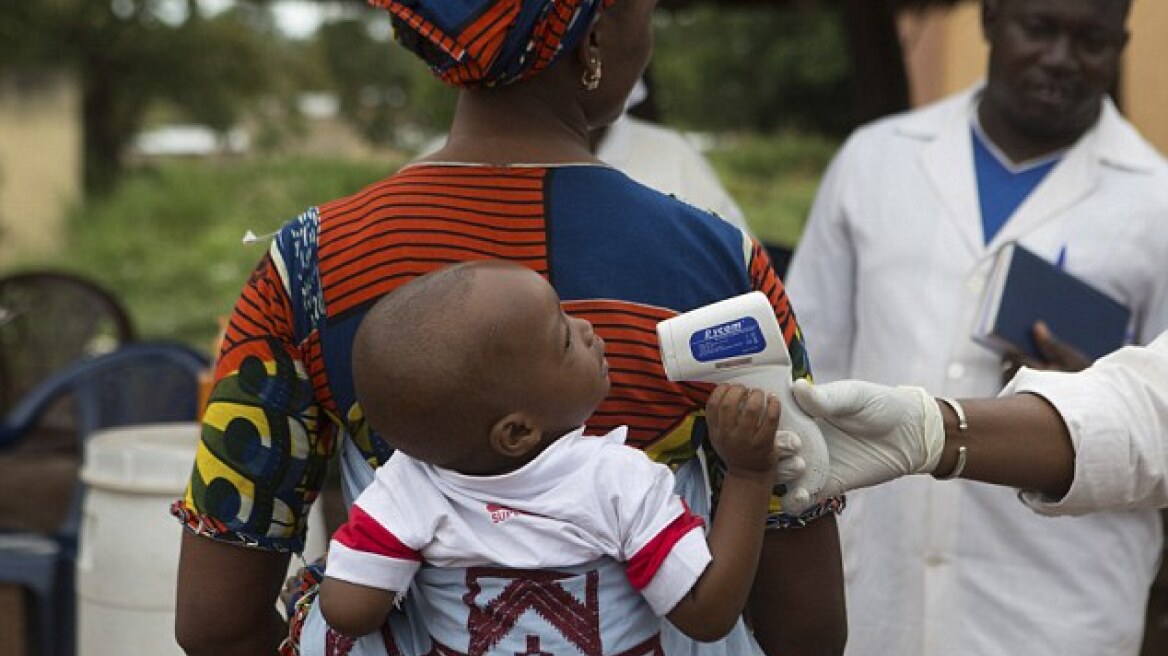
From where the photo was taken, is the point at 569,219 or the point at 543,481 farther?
the point at 569,219

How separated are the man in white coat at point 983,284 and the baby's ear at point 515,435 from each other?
1563 millimetres

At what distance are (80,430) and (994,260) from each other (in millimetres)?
2392

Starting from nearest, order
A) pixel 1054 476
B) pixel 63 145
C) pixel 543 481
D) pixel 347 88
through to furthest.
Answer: pixel 543 481 → pixel 1054 476 → pixel 63 145 → pixel 347 88

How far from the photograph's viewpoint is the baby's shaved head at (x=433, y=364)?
1.43m

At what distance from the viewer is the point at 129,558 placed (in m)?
2.96

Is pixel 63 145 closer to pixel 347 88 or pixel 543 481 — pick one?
pixel 347 88

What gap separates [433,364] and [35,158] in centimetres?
1472

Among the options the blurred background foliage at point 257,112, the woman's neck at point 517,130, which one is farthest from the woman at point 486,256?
the blurred background foliage at point 257,112

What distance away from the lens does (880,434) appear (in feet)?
6.03

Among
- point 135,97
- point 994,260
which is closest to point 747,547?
point 994,260

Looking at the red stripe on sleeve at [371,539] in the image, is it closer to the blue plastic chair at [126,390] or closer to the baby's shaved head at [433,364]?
the baby's shaved head at [433,364]

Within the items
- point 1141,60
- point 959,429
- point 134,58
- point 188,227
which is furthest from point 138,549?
point 134,58

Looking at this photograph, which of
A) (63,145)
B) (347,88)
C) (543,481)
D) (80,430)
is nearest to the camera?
(543,481)

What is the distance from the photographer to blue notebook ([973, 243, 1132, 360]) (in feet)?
8.98
